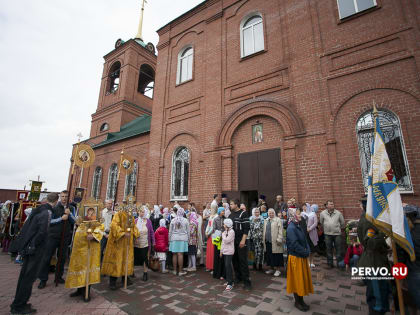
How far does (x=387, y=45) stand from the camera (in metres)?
6.86

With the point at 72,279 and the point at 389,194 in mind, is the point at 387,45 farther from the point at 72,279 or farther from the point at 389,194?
the point at 72,279

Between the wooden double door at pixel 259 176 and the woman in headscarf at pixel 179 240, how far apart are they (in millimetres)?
3155

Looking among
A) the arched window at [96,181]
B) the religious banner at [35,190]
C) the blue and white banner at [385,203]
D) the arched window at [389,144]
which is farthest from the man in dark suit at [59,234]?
the arched window at [96,181]

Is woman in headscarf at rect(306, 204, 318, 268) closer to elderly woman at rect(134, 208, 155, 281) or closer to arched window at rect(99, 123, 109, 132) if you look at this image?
elderly woman at rect(134, 208, 155, 281)

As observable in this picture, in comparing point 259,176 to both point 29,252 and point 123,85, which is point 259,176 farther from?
point 123,85

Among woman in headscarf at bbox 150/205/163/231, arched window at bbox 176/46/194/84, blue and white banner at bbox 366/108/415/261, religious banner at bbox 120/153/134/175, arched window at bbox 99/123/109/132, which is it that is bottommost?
woman in headscarf at bbox 150/205/163/231

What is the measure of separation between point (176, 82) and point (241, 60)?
421 cm

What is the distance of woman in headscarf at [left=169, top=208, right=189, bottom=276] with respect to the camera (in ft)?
18.7

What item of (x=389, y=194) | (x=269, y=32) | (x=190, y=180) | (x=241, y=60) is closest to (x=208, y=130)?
(x=190, y=180)

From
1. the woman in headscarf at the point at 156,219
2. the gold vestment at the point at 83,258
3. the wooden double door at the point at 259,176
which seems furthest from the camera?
the woman in headscarf at the point at 156,219

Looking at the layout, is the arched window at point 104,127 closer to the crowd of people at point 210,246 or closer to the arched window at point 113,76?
the arched window at point 113,76

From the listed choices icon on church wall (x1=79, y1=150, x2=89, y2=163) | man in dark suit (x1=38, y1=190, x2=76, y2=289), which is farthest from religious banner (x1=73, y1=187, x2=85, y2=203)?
icon on church wall (x1=79, y1=150, x2=89, y2=163)

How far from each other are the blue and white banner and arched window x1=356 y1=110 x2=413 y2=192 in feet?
11.9

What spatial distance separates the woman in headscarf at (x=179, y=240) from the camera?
5691 millimetres
